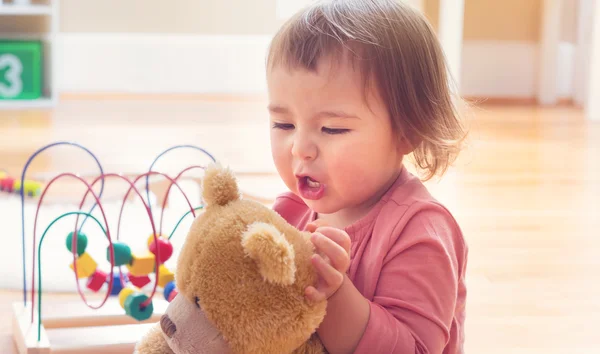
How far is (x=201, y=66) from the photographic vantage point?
11.4 feet

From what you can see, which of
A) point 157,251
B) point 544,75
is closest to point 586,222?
point 157,251

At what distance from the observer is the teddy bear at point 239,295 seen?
2.24ft

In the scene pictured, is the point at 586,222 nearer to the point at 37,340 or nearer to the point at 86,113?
the point at 37,340

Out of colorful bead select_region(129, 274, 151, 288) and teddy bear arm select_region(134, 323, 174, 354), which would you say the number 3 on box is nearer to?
colorful bead select_region(129, 274, 151, 288)

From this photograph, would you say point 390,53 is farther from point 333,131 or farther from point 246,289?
point 246,289

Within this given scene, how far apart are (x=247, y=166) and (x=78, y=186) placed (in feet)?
1.37

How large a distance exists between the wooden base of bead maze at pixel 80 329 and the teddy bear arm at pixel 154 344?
12.9 inches

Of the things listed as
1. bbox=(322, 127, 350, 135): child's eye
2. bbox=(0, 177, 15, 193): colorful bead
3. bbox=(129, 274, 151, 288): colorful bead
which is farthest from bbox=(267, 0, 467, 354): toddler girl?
bbox=(0, 177, 15, 193): colorful bead

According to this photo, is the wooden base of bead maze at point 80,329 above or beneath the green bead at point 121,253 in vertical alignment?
beneath

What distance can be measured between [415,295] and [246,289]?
0.50ft

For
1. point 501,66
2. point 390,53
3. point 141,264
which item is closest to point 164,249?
point 141,264

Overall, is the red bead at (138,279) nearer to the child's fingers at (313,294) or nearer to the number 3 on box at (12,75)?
the child's fingers at (313,294)

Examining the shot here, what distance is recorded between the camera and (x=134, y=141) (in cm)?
254

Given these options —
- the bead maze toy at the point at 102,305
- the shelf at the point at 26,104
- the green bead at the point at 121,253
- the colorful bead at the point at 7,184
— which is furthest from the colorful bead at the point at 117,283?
the shelf at the point at 26,104
